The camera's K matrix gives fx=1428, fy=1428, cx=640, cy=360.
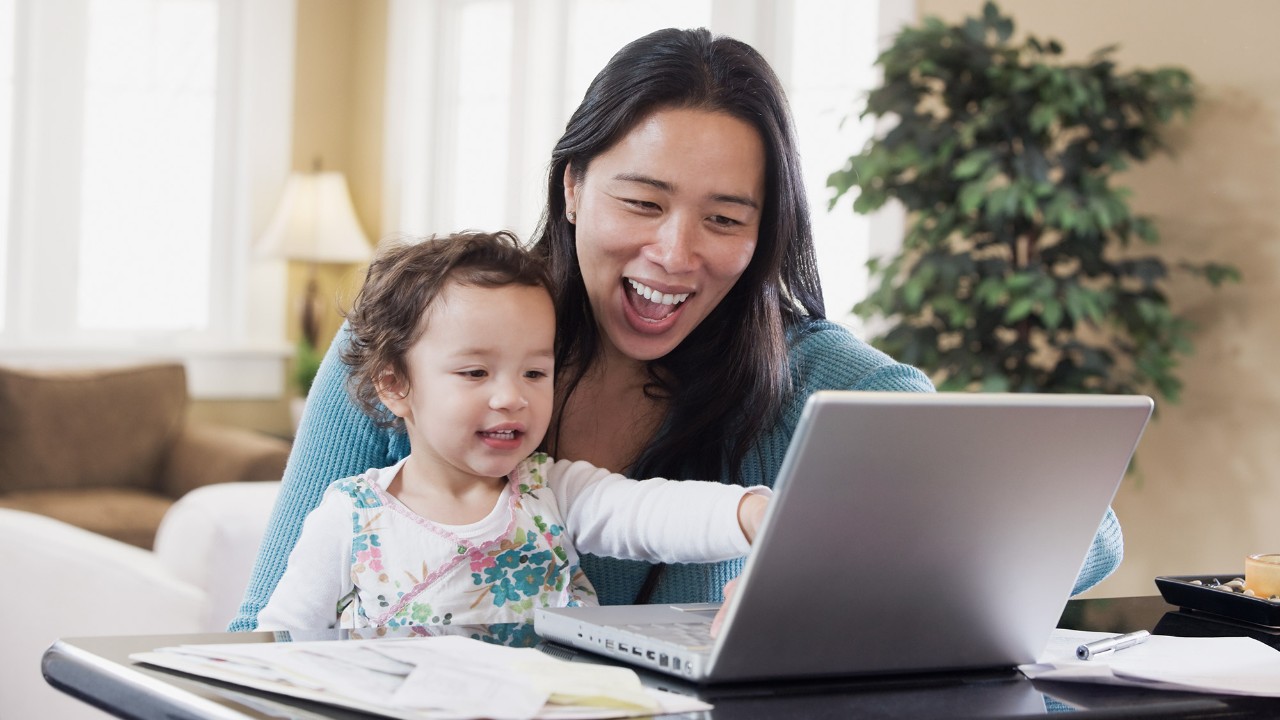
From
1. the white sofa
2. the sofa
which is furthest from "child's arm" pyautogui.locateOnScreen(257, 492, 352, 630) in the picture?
the sofa

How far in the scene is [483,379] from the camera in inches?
53.3

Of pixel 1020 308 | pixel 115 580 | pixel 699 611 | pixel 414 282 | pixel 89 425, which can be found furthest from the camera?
pixel 89 425

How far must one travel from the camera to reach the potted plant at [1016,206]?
312 centimetres

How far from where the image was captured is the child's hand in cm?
116

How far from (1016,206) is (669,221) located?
1.75 meters

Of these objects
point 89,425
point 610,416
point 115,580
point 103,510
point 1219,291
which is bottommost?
point 103,510

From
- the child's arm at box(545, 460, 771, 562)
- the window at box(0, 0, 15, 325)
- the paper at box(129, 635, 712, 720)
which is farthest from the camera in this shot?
the window at box(0, 0, 15, 325)

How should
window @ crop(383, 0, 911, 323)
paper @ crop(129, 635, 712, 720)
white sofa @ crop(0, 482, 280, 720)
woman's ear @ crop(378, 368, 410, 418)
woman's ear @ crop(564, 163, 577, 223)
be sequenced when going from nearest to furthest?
paper @ crop(129, 635, 712, 720)
woman's ear @ crop(378, 368, 410, 418)
woman's ear @ crop(564, 163, 577, 223)
white sofa @ crop(0, 482, 280, 720)
window @ crop(383, 0, 911, 323)

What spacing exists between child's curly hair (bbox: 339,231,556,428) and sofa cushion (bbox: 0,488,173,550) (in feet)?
10.3

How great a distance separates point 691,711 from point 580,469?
63cm

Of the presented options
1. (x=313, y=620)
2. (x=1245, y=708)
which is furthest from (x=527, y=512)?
(x=1245, y=708)

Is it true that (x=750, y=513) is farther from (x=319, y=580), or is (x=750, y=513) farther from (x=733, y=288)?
(x=733, y=288)

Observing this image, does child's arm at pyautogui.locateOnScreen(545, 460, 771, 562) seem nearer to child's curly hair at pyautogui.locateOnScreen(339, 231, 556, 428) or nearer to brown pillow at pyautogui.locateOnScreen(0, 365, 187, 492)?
child's curly hair at pyautogui.locateOnScreen(339, 231, 556, 428)

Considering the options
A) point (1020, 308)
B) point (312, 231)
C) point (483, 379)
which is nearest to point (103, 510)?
point (312, 231)
